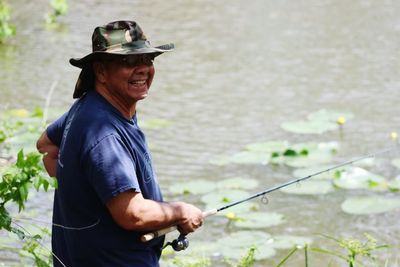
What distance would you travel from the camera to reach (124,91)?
303cm

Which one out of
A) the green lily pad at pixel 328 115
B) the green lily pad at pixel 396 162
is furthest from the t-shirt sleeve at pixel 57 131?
the green lily pad at pixel 328 115

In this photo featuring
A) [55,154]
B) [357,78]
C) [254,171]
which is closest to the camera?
[55,154]

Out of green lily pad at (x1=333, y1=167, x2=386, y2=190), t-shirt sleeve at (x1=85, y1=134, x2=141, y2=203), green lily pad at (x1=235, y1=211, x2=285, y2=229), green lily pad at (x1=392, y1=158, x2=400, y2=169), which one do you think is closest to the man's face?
t-shirt sleeve at (x1=85, y1=134, x2=141, y2=203)

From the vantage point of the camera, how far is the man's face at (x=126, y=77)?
9.94 ft

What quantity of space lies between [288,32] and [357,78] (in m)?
1.86

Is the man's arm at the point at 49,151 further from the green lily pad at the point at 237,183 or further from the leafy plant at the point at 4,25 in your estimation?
→ the leafy plant at the point at 4,25

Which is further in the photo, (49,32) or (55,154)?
(49,32)

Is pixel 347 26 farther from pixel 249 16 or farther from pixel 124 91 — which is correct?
pixel 124 91

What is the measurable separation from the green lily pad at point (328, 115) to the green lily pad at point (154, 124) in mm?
1178

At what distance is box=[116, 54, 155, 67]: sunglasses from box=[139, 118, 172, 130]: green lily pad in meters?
4.07

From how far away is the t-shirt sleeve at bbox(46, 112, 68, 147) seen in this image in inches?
128

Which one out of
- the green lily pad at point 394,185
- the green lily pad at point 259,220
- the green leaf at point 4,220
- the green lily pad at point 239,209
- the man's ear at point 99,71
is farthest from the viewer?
the green lily pad at point 394,185

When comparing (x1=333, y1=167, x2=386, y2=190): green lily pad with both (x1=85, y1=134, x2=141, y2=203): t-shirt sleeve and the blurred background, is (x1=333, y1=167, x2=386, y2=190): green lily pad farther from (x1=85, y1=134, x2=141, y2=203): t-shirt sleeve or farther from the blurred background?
(x1=85, y1=134, x2=141, y2=203): t-shirt sleeve

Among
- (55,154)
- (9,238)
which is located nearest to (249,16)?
(9,238)
